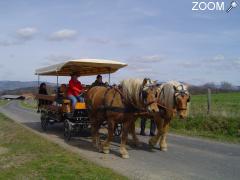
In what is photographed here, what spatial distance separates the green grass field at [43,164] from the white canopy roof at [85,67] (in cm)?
266

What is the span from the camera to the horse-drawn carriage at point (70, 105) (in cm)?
1263

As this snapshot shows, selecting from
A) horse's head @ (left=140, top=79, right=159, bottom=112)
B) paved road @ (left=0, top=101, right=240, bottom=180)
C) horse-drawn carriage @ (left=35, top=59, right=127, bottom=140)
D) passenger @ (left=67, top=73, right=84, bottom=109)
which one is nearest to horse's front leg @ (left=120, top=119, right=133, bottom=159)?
paved road @ (left=0, top=101, right=240, bottom=180)

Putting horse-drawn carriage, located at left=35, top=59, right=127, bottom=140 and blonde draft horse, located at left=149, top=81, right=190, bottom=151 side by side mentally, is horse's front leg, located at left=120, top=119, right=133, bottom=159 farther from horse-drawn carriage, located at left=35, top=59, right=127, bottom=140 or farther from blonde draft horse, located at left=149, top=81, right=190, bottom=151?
horse-drawn carriage, located at left=35, top=59, right=127, bottom=140

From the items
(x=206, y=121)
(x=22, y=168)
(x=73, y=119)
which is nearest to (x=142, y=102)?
(x=22, y=168)

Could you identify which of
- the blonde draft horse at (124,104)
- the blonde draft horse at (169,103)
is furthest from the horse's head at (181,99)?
the blonde draft horse at (124,104)

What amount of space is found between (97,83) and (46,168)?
18.6ft

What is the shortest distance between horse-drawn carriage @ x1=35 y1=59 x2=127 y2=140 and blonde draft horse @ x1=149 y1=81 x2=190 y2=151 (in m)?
1.46

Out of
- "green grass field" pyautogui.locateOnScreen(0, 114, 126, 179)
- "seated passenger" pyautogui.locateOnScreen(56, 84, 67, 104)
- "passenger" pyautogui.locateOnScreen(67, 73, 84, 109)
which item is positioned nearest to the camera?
"green grass field" pyautogui.locateOnScreen(0, 114, 126, 179)

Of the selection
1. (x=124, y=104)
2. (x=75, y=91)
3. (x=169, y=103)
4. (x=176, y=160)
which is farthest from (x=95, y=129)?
(x=176, y=160)

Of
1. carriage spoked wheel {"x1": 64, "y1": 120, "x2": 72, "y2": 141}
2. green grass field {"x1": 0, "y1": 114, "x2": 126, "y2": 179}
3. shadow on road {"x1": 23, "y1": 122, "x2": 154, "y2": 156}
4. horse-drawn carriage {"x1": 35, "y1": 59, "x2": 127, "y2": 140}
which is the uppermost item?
horse-drawn carriage {"x1": 35, "y1": 59, "x2": 127, "y2": 140}

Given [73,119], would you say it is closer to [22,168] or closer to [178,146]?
[178,146]

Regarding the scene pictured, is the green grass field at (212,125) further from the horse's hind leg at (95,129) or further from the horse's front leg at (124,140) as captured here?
the horse's front leg at (124,140)

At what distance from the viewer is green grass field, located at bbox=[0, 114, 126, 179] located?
7.56 meters

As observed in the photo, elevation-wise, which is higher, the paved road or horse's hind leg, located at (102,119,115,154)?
horse's hind leg, located at (102,119,115,154)
